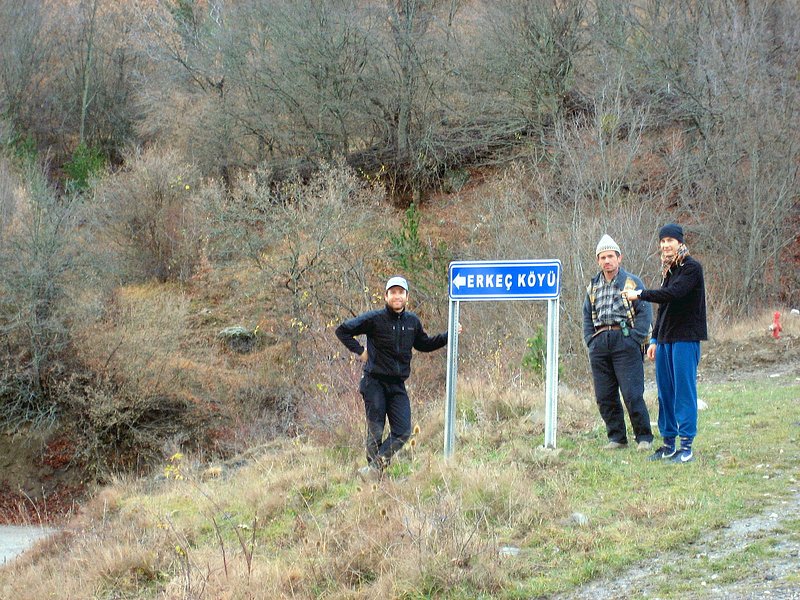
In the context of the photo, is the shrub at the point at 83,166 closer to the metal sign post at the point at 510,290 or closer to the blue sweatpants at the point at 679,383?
the metal sign post at the point at 510,290

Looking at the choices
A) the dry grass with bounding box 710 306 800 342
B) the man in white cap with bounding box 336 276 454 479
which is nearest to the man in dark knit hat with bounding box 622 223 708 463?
the man in white cap with bounding box 336 276 454 479

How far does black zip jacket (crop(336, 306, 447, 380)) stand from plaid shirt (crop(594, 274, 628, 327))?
1.64 meters

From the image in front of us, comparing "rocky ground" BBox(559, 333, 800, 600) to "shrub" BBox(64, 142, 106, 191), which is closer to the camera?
"rocky ground" BBox(559, 333, 800, 600)

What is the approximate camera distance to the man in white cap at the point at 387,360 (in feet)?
29.2

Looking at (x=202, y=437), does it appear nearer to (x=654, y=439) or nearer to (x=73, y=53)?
(x=654, y=439)

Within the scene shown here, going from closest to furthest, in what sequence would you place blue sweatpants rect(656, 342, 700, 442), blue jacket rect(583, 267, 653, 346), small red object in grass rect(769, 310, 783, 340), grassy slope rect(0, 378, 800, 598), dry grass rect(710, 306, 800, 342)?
1. grassy slope rect(0, 378, 800, 598)
2. blue sweatpants rect(656, 342, 700, 442)
3. blue jacket rect(583, 267, 653, 346)
4. small red object in grass rect(769, 310, 783, 340)
5. dry grass rect(710, 306, 800, 342)

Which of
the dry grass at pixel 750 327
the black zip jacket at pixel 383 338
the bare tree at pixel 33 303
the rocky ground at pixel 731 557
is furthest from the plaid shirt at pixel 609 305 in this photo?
the bare tree at pixel 33 303

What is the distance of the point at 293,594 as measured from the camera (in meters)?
6.21

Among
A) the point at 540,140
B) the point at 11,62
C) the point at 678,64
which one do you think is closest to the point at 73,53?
the point at 11,62

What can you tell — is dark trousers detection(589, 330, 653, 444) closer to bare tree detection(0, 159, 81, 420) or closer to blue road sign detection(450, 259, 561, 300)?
blue road sign detection(450, 259, 561, 300)

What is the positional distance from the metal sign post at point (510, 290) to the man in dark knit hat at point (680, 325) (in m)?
0.78

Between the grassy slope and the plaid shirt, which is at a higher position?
the plaid shirt

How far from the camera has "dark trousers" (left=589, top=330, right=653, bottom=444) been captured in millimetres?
8688

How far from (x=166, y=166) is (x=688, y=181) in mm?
20695
